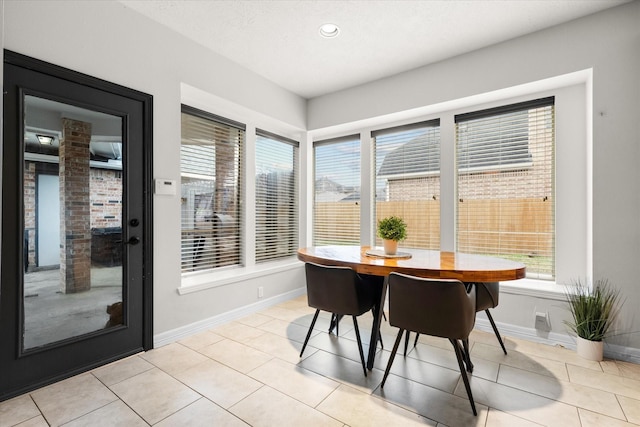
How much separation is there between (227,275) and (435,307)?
227cm

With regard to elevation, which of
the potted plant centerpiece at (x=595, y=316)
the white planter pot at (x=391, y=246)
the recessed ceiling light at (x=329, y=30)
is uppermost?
the recessed ceiling light at (x=329, y=30)

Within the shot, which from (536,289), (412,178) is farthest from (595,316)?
(412,178)

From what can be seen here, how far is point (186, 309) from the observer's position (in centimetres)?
283

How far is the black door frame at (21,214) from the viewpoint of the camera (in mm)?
1869

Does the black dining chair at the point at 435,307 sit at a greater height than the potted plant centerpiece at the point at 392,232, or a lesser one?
lesser

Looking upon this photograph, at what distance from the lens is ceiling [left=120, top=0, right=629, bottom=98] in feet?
7.88

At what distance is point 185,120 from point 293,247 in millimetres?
2229

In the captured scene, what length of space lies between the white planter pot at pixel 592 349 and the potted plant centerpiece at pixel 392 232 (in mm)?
1632

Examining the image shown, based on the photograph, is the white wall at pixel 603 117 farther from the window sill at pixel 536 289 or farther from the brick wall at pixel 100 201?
the brick wall at pixel 100 201

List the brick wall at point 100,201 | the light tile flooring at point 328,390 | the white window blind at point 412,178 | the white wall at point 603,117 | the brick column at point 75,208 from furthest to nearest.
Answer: the white window blind at point 412,178 → the white wall at point 603,117 → the brick column at point 75,208 → the brick wall at point 100,201 → the light tile flooring at point 328,390

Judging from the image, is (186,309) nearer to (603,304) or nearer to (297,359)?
(297,359)

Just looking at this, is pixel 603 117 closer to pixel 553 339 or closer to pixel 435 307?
pixel 553 339

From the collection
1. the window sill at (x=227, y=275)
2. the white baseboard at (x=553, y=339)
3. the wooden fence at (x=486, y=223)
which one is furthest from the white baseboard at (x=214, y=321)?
the white baseboard at (x=553, y=339)

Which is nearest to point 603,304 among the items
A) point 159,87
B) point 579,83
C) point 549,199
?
point 549,199
